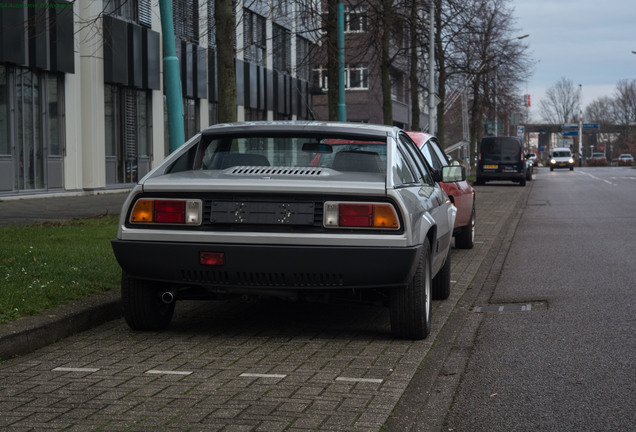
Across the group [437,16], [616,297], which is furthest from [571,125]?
[616,297]

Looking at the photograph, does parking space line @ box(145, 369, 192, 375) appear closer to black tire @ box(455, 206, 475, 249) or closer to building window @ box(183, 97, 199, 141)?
black tire @ box(455, 206, 475, 249)

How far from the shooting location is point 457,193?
11.9m

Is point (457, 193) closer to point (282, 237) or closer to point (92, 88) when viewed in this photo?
point (282, 237)

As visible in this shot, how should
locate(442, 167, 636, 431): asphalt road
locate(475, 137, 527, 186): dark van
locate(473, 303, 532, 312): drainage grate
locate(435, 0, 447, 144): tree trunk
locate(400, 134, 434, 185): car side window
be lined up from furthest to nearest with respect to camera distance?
locate(475, 137, 527, 186): dark van → locate(435, 0, 447, 144): tree trunk → locate(473, 303, 532, 312): drainage grate → locate(400, 134, 434, 185): car side window → locate(442, 167, 636, 431): asphalt road

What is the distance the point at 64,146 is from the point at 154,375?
20622 mm

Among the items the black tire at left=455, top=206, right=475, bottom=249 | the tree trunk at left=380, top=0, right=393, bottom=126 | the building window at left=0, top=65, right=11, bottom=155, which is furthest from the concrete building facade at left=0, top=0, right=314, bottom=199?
the black tire at left=455, top=206, right=475, bottom=249

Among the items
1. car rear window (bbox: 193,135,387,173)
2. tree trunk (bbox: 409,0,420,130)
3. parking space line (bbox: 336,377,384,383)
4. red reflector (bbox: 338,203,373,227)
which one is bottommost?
parking space line (bbox: 336,377,384,383)

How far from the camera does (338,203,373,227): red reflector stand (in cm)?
593

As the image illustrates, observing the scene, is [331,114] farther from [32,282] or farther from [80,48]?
[32,282]

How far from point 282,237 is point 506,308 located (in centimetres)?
284

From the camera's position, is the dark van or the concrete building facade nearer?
the concrete building facade

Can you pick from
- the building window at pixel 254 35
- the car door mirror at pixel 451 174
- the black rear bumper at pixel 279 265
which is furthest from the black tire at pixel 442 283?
the building window at pixel 254 35

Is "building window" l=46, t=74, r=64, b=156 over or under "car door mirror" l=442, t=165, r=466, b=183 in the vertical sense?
over

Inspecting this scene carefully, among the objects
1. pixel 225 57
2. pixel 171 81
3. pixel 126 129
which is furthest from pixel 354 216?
pixel 126 129
